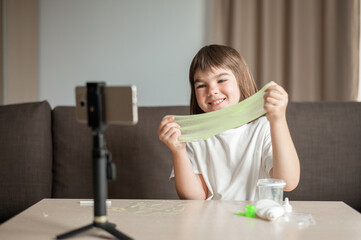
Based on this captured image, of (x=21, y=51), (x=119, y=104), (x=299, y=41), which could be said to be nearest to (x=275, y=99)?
(x=119, y=104)

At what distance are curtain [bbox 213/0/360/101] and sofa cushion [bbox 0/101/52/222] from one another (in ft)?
5.46

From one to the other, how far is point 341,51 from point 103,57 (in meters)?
1.83

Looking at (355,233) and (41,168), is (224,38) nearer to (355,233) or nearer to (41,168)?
(41,168)

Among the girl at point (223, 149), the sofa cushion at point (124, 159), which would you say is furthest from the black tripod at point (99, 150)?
the sofa cushion at point (124, 159)

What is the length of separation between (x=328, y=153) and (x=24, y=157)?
4.33 ft

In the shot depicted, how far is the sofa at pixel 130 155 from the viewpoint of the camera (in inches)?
67.4

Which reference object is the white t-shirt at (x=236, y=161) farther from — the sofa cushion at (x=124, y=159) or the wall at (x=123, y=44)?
the wall at (x=123, y=44)

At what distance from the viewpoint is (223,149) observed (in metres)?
1.45

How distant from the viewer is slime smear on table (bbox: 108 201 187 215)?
37.1 inches

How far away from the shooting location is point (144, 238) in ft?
2.41

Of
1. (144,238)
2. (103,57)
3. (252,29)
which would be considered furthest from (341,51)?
(144,238)

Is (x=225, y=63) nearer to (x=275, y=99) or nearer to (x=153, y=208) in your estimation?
(x=275, y=99)

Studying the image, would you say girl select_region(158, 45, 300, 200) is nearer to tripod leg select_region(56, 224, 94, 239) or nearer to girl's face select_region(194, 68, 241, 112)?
girl's face select_region(194, 68, 241, 112)

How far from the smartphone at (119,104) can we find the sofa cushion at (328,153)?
120cm
